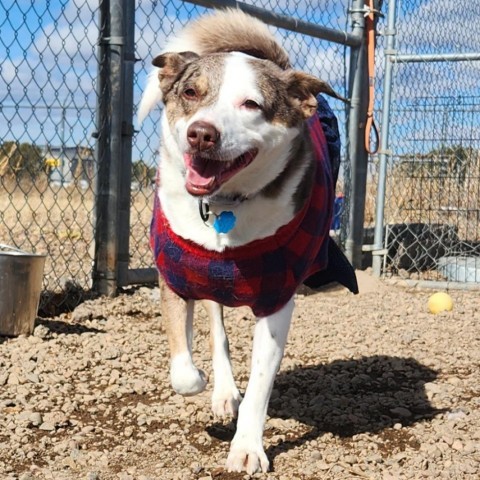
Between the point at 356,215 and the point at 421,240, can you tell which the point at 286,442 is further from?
the point at 421,240

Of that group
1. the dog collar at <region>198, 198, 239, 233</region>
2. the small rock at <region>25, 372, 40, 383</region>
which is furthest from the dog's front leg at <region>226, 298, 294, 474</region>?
the small rock at <region>25, 372, 40, 383</region>

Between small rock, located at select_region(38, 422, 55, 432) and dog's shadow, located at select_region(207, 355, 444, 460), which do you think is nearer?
small rock, located at select_region(38, 422, 55, 432)

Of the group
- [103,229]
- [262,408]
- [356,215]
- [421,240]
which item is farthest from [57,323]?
[421,240]

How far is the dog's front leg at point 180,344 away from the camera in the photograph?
287 cm

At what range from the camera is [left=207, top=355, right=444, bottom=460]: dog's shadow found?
3191 millimetres

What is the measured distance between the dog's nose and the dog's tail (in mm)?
908

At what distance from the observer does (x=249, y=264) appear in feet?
9.15

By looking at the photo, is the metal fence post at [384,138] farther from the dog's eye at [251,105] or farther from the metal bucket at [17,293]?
the dog's eye at [251,105]

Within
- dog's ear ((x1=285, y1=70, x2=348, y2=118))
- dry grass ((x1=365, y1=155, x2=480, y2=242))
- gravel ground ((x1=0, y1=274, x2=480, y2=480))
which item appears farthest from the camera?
dry grass ((x1=365, y1=155, x2=480, y2=242))

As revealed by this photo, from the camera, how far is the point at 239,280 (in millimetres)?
2797

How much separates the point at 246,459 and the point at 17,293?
6.45ft

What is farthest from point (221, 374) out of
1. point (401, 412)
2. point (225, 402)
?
point (401, 412)

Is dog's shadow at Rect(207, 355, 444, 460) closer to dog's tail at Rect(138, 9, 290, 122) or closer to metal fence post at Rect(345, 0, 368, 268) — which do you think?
dog's tail at Rect(138, 9, 290, 122)

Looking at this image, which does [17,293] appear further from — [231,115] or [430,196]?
[430,196]
